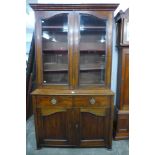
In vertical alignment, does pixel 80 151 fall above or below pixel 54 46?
below

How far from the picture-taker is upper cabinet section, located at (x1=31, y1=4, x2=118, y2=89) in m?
1.54

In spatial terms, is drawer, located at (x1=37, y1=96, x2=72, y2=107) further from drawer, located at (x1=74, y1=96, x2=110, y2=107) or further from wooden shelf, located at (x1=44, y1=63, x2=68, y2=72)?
wooden shelf, located at (x1=44, y1=63, x2=68, y2=72)

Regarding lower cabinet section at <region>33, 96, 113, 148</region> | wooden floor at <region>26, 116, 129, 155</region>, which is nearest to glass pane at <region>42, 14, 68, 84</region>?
lower cabinet section at <region>33, 96, 113, 148</region>

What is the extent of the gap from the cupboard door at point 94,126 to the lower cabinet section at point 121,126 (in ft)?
0.79

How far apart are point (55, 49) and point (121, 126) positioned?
3.79 feet

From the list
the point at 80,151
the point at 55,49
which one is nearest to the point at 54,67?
the point at 55,49

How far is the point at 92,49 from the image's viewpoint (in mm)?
1673

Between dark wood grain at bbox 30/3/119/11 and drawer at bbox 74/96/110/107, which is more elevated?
dark wood grain at bbox 30/3/119/11

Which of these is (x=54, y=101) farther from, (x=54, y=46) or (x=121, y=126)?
(x=121, y=126)

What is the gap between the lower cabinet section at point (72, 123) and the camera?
1624mm

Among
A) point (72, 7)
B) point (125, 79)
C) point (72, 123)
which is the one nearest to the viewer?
point (72, 7)

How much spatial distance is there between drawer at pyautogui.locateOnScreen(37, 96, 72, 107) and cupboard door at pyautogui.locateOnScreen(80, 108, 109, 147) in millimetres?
166
